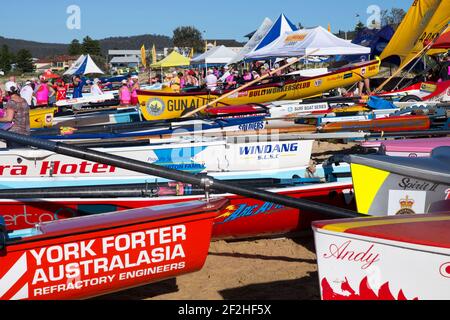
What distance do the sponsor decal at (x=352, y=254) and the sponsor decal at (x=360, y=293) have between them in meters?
0.11

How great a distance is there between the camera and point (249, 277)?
547 centimetres

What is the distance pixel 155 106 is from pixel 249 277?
322 inches

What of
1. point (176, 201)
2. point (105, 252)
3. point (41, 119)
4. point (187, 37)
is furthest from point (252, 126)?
point (187, 37)

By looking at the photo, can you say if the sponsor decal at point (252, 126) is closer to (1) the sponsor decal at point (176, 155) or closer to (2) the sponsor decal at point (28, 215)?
(1) the sponsor decal at point (176, 155)

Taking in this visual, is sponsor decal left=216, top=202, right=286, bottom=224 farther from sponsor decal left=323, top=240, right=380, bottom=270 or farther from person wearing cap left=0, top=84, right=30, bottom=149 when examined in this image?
person wearing cap left=0, top=84, right=30, bottom=149

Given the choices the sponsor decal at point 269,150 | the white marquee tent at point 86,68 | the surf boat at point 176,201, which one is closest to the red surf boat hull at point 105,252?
the surf boat at point 176,201

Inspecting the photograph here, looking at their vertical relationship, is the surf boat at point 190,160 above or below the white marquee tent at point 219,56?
below

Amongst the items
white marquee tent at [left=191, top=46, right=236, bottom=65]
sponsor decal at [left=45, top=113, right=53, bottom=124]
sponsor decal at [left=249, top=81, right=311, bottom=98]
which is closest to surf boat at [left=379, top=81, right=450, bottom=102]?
sponsor decal at [left=249, top=81, right=311, bottom=98]

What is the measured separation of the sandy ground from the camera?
508 cm

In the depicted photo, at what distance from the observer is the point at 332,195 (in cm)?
641

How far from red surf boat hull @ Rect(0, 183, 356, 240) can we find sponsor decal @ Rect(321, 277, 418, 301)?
2351 mm

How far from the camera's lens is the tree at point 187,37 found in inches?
3467

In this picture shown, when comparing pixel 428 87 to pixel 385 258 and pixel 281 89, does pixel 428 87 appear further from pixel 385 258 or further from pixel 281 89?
pixel 385 258

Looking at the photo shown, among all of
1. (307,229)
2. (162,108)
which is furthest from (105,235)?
(162,108)
